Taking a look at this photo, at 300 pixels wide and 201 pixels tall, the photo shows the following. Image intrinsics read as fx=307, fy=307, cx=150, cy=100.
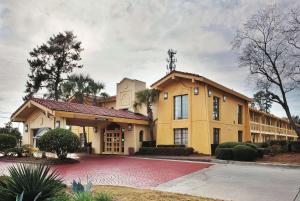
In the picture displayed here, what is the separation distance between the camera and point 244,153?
19.3 meters

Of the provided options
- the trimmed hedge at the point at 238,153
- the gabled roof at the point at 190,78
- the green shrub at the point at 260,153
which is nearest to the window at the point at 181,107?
the gabled roof at the point at 190,78

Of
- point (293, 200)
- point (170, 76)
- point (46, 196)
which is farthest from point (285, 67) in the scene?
point (46, 196)

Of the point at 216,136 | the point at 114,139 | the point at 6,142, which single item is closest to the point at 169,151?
the point at 216,136

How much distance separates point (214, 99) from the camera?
1083 inches

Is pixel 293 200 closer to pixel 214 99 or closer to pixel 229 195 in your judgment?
pixel 229 195

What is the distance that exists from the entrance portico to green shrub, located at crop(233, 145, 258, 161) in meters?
10.3

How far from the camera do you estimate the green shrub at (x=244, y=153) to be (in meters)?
19.4

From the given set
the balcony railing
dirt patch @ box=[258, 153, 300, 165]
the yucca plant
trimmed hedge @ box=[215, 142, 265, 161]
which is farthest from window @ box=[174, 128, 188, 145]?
the yucca plant

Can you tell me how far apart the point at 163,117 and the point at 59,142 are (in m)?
11.8

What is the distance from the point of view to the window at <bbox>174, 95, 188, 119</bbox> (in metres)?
27.2

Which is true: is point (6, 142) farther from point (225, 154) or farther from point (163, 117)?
point (225, 154)

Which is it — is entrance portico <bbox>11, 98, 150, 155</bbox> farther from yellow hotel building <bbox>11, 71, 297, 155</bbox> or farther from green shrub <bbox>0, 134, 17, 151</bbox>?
green shrub <bbox>0, 134, 17, 151</bbox>

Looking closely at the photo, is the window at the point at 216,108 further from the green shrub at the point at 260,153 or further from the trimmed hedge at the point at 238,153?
Answer: the trimmed hedge at the point at 238,153

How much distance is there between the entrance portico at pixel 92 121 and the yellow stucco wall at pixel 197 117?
89.2 inches
